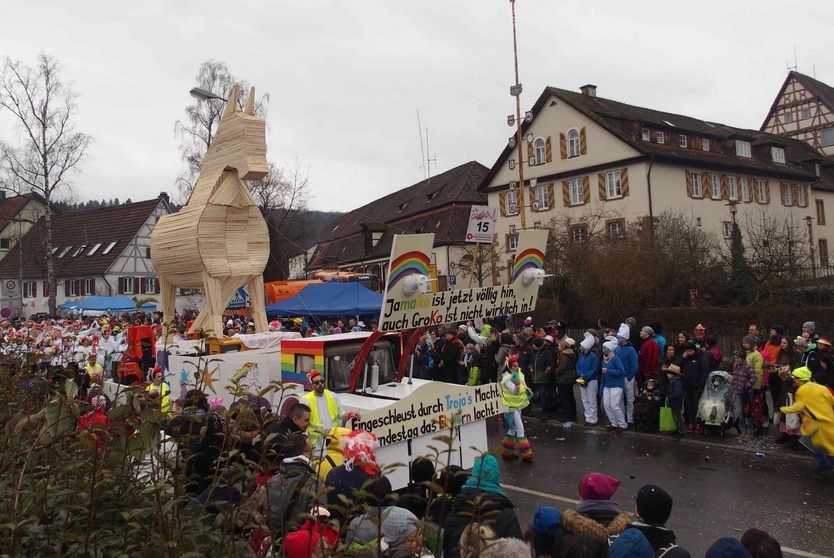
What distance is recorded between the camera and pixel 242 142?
13625 millimetres

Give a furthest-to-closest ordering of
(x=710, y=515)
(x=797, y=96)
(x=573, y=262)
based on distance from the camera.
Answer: (x=797, y=96), (x=573, y=262), (x=710, y=515)

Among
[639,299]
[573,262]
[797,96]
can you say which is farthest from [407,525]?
[797,96]

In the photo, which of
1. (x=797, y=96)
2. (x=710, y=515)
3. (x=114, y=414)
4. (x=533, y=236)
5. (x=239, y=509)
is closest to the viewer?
(x=239, y=509)

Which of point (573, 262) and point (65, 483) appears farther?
point (573, 262)

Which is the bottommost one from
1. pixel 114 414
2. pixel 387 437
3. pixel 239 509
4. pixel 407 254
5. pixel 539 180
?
pixel 387 437

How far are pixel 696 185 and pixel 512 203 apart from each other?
10.4m

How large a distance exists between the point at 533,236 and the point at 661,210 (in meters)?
27.3

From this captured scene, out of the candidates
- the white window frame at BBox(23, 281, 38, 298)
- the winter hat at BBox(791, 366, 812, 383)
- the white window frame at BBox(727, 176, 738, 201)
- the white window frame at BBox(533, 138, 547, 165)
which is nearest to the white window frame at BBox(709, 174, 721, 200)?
the white window frame at BBox(727, 176, 738, 201)

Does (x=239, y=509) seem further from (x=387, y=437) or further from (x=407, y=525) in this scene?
(x=387, y=437)

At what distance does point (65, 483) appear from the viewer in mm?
3141

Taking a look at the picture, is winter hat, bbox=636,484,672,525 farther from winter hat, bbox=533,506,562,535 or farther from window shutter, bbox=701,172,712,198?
window shutter, bbox=701,172,712,198

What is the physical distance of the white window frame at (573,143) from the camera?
37.2 meters

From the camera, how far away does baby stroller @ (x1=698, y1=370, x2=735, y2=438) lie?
10.5m

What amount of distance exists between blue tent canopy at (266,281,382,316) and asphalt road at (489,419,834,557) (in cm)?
1102
